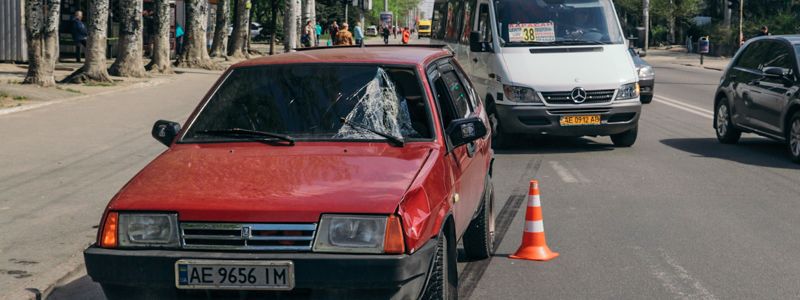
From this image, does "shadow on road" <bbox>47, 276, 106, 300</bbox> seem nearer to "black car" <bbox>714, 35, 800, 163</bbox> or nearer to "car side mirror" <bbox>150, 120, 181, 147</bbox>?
"car side mirror" <bbox>150, 120, 181, 147</bbox>

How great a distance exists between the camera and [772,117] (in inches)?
573

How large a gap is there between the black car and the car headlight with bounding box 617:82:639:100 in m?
1.56

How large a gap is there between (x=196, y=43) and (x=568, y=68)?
21439mm

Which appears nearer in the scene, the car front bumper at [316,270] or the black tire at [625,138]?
the car front bumper at [316,270]

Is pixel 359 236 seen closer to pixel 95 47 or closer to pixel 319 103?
pixel 319 103

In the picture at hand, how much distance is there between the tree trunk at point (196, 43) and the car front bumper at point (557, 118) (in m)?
Answer: 19.9

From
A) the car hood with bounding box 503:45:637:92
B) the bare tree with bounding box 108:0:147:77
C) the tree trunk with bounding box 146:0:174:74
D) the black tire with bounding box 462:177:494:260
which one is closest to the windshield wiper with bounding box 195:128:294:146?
the black tire with bounding box 462:177:494:260

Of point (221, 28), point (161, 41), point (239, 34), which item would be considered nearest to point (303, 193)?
point (161, 41)

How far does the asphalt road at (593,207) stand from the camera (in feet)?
24.1

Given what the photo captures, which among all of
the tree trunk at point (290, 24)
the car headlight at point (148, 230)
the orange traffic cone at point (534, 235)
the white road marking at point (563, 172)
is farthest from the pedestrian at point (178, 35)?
the car headlight at point (148, 230)

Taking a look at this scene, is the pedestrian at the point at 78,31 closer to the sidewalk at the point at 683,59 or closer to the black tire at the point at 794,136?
the black tire at the point at 794,136

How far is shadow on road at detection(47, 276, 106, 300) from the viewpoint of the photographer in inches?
273

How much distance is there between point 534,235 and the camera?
26.6ft

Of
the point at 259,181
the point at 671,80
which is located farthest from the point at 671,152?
the point at 671,80
